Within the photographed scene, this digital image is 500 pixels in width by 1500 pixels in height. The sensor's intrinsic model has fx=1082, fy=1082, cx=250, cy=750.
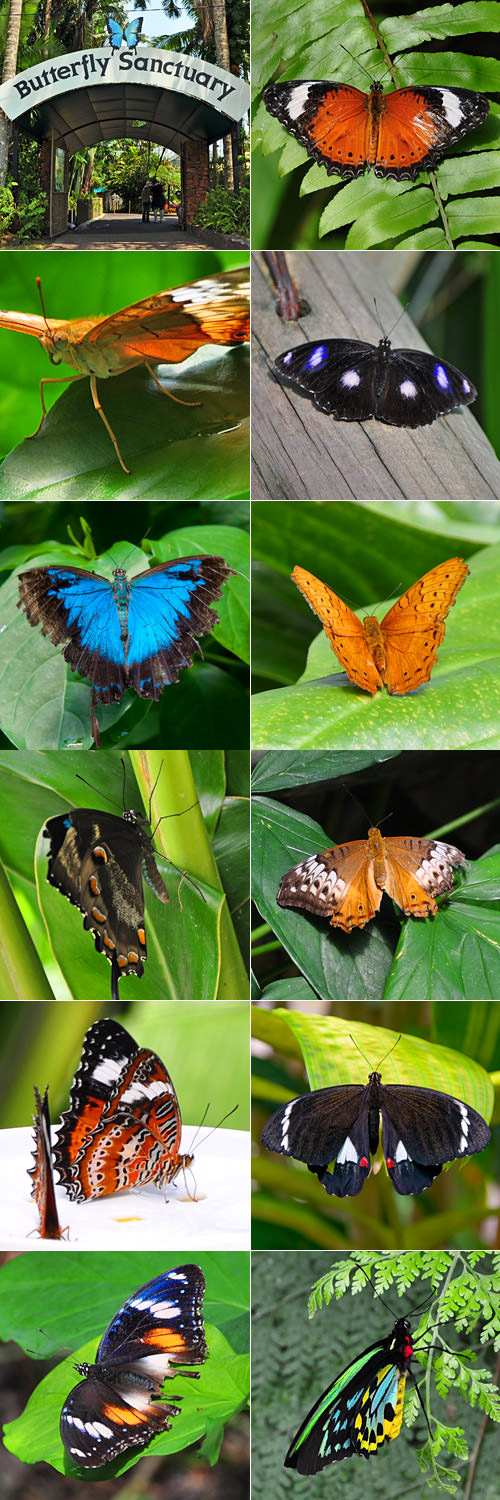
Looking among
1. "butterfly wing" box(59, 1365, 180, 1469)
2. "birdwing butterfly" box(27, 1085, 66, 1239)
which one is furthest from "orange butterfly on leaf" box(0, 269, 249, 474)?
"butterfly wing" box(59, 1365, 180, 1469)

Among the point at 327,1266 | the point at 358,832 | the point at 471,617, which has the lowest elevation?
the point at 327,1266

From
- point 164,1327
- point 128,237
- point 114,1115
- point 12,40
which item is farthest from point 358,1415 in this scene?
point 12,40

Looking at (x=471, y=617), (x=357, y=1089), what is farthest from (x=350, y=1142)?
(x=471, y=617)

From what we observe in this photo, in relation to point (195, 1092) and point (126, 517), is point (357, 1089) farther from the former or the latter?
point (126, 517)

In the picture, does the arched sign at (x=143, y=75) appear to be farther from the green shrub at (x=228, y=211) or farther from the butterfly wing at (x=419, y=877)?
the butterfly wing at (x=419, y=877)

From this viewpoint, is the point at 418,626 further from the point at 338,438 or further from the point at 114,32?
the point at 114,32

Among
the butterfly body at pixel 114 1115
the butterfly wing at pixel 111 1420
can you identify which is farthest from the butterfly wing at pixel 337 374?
the butterfly wing at pixel 111 1420

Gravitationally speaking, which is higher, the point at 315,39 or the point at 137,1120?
the point at 315,39
